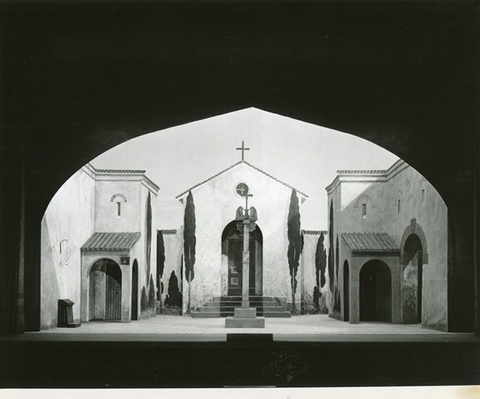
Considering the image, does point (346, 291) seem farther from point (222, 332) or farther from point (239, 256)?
point (222, 332)

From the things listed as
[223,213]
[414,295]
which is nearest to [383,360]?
[414,295]

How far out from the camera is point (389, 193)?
43.1ft

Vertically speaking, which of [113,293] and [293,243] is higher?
[293,243]

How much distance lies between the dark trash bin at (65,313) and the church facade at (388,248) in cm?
541

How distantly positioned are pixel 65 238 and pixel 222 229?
5714mm

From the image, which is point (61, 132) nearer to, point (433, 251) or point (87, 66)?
point (87, 66)

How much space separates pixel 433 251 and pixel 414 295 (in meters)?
2.25

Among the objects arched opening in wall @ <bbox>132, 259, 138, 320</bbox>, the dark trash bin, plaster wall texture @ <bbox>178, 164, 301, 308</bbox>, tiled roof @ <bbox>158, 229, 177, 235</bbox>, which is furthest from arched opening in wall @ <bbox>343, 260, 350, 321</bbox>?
the dark trash bin

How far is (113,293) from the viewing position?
1297 cm

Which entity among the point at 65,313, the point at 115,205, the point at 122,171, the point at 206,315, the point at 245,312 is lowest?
the point at 206,315

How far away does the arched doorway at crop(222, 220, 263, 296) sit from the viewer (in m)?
15.9

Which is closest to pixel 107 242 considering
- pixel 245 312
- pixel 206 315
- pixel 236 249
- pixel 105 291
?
pixel 105 291

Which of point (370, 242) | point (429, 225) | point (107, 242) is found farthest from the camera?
point (370, 242)

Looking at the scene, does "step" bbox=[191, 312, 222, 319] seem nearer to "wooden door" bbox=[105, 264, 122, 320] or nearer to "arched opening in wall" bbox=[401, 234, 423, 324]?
"wooden door" bbox=[105, 264, 122, 320]
